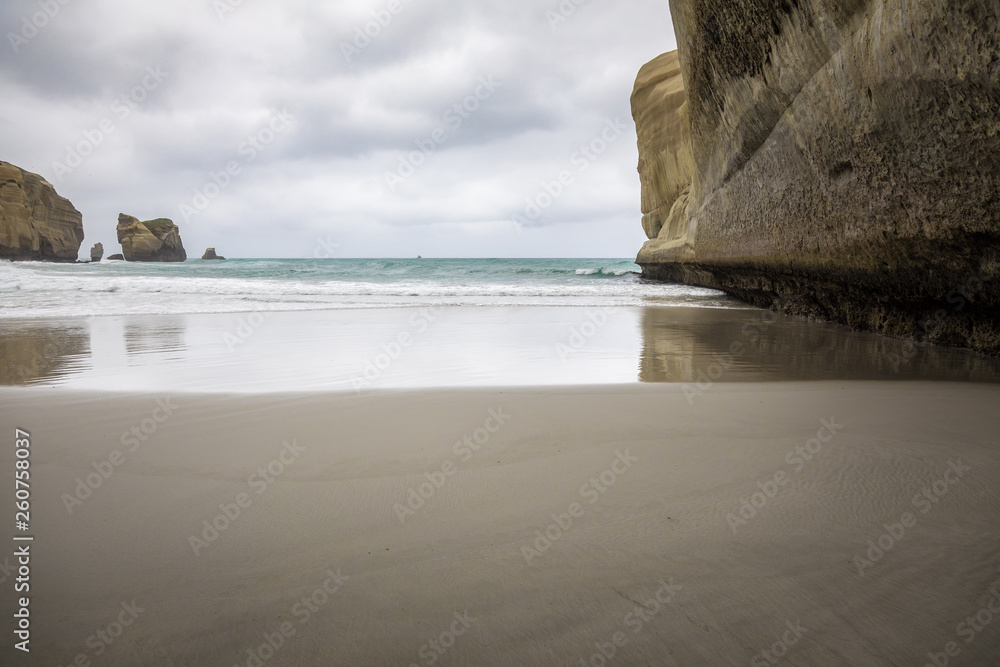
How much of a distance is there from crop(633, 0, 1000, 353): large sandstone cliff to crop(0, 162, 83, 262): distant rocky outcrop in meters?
56.9

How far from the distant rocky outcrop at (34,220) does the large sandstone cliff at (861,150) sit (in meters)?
56.9

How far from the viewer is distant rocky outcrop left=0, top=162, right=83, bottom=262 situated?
44.2 metres

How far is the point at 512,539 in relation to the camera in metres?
1.70

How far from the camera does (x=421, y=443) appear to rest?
2.57 metres

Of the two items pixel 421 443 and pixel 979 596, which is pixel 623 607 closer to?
pixel 979 596

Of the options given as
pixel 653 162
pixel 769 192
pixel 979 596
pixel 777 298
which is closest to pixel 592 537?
pixel 979 596

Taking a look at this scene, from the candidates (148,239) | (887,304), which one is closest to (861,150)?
(887,304)

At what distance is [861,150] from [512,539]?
5.67m

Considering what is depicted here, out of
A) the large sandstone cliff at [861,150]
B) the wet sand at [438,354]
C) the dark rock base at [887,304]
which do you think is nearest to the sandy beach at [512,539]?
the wet sand at [438,354]

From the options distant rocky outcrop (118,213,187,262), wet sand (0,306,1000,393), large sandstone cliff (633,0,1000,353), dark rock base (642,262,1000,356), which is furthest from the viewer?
distant rocky outcrop (118,213,187,262)

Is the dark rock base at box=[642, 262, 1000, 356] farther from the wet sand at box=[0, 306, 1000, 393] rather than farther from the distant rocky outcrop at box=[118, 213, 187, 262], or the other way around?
the distant rocky outcrop at box=[118, 213, 187, 262]

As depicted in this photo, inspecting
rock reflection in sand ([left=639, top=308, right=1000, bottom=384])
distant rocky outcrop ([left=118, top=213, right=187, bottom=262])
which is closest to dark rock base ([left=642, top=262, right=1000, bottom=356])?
rock reflection in sand ([left=639, top=308, right=1000, bottom=384])

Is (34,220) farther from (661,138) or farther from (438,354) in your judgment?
(438,354)

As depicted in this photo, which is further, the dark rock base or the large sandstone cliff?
the dark rock base
